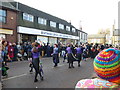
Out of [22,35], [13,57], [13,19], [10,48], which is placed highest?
[13,19]

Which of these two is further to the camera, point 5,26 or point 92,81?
point 5,26

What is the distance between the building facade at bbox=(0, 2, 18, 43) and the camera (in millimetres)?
18844

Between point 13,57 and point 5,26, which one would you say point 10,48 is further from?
point 5,26

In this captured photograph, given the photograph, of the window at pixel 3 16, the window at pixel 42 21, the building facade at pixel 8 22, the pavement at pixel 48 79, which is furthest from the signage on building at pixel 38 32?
the pavement at pixel 48 79

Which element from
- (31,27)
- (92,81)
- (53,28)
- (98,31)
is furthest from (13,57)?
(98,31)

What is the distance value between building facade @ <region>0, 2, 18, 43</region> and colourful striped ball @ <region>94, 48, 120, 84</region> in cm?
1796

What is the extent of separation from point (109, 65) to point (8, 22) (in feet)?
64.9

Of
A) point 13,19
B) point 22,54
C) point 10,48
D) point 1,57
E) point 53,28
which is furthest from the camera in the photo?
point 53,28

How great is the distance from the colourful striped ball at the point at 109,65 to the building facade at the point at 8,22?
58.9 feet

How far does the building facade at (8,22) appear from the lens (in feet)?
61.8

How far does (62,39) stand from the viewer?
36219 mm

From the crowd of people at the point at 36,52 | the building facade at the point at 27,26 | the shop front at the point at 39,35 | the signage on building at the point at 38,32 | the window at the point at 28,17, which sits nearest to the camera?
the crowd of people at the point at 36,52

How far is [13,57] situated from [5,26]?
20.4 feet

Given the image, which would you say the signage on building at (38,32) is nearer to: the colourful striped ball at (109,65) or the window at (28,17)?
the window at (28,17)
